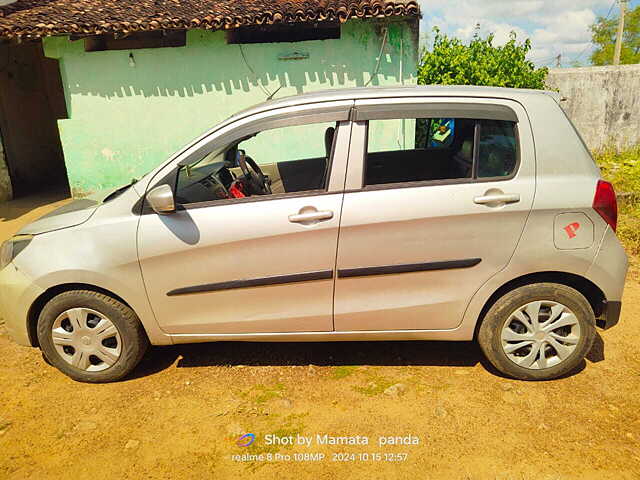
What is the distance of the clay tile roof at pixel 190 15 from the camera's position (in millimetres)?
7387

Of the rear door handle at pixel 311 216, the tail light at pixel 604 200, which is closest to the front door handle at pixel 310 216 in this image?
the rear door handle at pixel 311 216

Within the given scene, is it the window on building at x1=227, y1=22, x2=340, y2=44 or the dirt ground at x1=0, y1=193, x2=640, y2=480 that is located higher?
the window on building at x1=227, y1=22, x2=340, y2=44

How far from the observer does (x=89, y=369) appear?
321 cm

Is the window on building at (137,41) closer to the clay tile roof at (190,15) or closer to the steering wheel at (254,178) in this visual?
the clay tile roof at (190,15)

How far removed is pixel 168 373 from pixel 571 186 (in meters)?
2.91

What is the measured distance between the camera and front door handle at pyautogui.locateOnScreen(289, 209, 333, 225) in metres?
2.78

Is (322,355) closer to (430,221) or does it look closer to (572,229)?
(430,221)

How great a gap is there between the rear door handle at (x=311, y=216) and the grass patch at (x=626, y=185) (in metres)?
4.35

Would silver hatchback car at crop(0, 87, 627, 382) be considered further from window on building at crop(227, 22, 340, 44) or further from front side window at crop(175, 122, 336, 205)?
window on building at crop(227, 22, 340, 44)

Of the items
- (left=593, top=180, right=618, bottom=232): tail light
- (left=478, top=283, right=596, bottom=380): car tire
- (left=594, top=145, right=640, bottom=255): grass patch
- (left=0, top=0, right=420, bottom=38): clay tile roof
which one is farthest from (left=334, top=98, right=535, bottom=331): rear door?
(left=0, top=0, right=420, bottom=38): clay tile roof

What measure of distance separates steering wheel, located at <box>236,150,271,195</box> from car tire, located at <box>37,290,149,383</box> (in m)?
1.15

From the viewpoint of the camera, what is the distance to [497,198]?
278cm

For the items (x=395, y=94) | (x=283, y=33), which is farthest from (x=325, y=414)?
(x=283, y=33)

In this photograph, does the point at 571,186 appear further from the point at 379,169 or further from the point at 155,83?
the point at 155,83
